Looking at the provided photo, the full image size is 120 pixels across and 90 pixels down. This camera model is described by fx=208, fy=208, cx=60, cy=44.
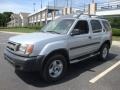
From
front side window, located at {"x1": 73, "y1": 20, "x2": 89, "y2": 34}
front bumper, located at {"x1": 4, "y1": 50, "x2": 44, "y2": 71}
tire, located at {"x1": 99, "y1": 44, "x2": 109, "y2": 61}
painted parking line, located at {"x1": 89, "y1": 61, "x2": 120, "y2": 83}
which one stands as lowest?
painted parking line, located at {"x1": 89, "y1": 61, "x2": 120, "y2": 83}

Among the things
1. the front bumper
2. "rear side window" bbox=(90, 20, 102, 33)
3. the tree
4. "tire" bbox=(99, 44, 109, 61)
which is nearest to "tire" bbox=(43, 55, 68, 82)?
the front bumper

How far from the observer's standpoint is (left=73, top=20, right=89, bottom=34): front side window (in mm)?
6995

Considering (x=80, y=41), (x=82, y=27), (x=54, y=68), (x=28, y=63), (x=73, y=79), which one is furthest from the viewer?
(x=82, y=27)

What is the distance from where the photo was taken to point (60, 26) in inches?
276

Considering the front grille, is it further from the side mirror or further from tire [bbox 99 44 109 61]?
tire [bbox 99 44 109 61]

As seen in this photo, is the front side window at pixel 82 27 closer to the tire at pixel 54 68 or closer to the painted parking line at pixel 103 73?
the tire at pixel 54 68

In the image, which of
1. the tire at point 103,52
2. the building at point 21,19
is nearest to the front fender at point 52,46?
the tire at point 103,52

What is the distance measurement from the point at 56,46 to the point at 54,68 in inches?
27.0

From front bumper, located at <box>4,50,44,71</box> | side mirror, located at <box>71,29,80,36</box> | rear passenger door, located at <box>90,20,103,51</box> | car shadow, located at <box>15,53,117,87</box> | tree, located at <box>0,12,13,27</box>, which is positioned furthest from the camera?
tree, located at <box>0,12,13,27</box>

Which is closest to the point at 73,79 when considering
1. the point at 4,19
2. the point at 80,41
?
→ the point at 80,41

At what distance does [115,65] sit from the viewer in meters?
8.34

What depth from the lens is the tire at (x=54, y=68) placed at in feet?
19.5

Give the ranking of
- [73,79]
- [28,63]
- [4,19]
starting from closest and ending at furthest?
[28,63] < [73,79] < [4,19]

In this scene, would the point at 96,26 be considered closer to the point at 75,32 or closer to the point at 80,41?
the point at 80,41
